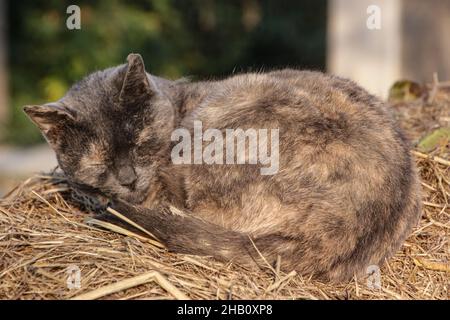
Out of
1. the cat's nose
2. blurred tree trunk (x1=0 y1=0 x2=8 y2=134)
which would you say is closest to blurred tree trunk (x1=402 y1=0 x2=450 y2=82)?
the cat's nose

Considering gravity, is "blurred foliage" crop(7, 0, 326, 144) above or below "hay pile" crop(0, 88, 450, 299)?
above

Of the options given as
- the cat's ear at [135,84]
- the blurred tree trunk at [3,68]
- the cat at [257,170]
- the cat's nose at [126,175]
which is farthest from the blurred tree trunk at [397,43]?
the blurred tree trunk at [3,68]

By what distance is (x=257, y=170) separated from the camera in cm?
325

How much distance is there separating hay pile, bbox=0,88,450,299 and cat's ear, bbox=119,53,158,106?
71 centimetres

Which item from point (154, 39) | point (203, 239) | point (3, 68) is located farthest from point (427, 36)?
point (3, 68)

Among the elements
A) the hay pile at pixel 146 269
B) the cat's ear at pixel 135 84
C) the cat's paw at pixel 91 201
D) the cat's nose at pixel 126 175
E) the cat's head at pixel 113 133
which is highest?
the cat's ear at pixel 135 84

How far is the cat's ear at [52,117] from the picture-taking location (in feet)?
11.5

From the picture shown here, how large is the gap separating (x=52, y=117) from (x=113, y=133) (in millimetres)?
329

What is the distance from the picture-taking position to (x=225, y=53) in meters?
14.4

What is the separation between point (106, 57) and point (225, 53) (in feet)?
10.8

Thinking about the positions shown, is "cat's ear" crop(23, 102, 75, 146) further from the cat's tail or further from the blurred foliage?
the blurred foliage

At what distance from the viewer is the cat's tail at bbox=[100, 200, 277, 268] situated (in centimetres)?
310

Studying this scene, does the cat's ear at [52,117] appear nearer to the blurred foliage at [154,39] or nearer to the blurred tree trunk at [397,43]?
the blurred tree trunk at [397,43]
